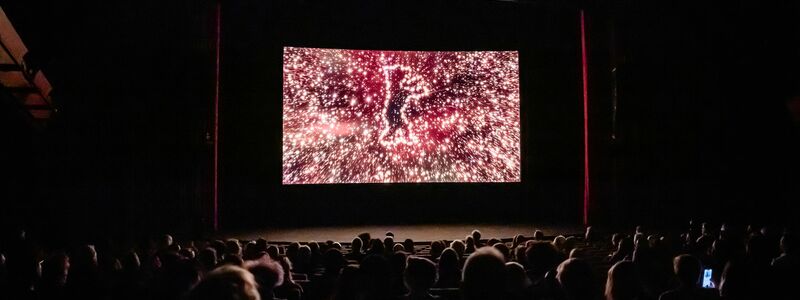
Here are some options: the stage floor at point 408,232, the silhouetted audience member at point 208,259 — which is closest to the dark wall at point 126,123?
the stage floor at point 408,232

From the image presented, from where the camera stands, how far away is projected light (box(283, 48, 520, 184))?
1112cm

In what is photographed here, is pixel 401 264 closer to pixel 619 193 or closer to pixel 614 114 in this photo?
pixel 614 114

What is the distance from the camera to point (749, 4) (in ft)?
34.4

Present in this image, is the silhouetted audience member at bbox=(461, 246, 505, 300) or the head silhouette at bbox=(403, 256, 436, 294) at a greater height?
the silhouetted audience member at bbox=(461, 246, 505, 300)

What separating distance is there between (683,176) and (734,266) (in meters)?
10.2

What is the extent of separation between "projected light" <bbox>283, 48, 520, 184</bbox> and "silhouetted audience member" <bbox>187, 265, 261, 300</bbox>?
947cm

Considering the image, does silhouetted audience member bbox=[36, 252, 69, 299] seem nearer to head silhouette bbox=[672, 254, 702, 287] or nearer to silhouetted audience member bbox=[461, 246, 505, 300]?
silhouetted audience member bbox=[461, 246, 505, 300]

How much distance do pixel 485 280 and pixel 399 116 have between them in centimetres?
938

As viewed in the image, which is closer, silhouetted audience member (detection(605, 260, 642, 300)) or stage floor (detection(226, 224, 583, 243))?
silhouetted audience member (detection(605, 260, 642, 300))

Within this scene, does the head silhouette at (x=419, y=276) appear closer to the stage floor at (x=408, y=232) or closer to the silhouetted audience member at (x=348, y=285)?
the silhouetted audience member at (x=348, y=285)

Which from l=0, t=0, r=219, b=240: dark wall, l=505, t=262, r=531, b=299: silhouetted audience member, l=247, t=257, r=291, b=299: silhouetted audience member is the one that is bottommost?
l=247, t=257, r=291, b=299: silhouetted audience member

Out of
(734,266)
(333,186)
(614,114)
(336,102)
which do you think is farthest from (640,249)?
(333,186)

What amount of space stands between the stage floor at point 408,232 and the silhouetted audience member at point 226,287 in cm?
773

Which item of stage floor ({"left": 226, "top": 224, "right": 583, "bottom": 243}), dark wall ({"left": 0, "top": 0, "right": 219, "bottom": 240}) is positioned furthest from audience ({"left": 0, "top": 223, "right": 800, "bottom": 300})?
dark wall ({"left": 0, "top": 0, "right": 219, "bottom": 240})
